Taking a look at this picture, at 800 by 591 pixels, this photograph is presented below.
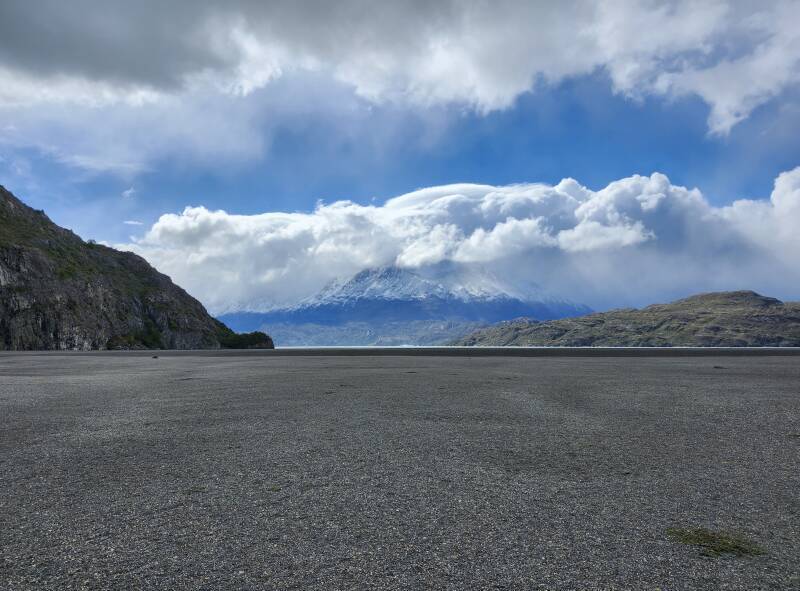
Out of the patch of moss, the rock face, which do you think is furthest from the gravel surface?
the rock face

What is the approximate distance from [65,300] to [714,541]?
17531cm

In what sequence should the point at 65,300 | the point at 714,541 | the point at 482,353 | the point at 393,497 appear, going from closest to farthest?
1. the point at 714,541
2. the point at 393,497
3. the point at 482,353
4. the point at 65,300

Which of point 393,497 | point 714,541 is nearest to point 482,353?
point 393,497

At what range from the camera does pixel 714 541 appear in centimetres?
599

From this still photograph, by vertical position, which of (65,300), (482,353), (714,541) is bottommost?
(482,353)

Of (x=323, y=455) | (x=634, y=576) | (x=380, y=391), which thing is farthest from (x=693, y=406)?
(x=634, y=576)

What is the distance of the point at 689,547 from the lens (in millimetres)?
5840

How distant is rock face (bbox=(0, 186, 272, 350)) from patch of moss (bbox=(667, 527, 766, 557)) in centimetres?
15747

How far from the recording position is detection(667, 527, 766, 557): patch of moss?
5.73 meters

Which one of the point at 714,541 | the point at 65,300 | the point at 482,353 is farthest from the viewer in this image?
the point at 65,300

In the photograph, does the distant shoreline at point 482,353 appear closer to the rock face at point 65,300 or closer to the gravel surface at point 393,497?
the gravel surface at point 393,497

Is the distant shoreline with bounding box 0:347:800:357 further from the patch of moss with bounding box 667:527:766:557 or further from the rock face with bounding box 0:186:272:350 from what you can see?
the patch of moss with bounding box 667:527:766:557

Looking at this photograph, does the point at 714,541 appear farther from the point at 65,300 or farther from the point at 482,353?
the point at 65,300

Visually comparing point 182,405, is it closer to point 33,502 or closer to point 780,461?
point 33,502
